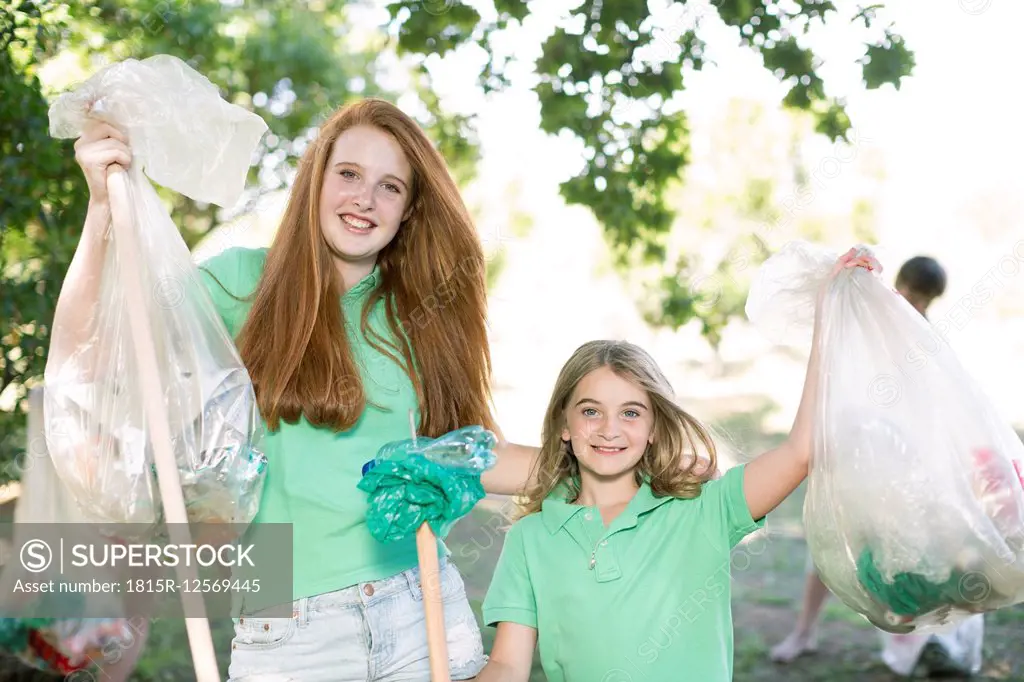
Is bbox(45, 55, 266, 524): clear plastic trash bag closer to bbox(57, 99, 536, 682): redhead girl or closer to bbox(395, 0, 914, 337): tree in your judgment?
bbox(57, 99, 536, 682): redhead girl

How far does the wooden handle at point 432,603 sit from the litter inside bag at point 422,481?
0.9 inches

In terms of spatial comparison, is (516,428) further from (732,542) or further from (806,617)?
(732,542)

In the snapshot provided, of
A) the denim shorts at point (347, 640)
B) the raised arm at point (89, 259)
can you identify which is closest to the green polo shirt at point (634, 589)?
the denim shorts at point (347, 640)

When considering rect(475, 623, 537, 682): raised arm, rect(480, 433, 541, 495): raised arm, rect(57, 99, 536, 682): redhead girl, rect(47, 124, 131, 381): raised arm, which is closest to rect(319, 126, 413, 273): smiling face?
rect(57, 99, 536, 682): redhead girl

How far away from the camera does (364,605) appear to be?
1.67 m

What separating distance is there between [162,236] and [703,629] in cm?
111

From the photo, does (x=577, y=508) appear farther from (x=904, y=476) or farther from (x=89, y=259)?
(x=89, y=259)

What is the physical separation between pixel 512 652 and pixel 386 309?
2.12 feet

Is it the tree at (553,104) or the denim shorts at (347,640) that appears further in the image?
the tree at (553,104)

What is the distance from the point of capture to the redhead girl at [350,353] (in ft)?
5.44

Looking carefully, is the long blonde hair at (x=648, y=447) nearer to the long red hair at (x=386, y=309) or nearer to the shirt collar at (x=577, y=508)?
the shirt collar at (x=577, y=508)

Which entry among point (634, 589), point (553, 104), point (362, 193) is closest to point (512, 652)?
point (634, 589)

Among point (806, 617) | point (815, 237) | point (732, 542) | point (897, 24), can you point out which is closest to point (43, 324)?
point (732, 542)

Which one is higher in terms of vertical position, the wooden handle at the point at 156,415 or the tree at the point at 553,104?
the tree at the point at 553,104
